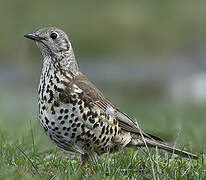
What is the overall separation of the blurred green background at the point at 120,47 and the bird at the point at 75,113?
6.48 metres

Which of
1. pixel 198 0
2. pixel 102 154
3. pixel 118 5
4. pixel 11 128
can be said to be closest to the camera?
pixel 102 154

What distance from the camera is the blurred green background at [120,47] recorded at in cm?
1595

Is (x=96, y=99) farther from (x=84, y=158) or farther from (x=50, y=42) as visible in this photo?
(x=50, y=42)

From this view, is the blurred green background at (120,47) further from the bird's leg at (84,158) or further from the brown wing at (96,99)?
the bird's leg at (84,158)

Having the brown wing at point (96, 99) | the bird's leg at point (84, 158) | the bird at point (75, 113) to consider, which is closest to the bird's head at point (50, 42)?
the bird at point (75, 113)

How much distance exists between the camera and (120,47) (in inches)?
870

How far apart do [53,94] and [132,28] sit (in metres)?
17.5

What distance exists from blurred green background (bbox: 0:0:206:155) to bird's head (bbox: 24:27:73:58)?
650cm

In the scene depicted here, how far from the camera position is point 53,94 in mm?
5246

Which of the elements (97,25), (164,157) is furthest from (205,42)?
(164,157)

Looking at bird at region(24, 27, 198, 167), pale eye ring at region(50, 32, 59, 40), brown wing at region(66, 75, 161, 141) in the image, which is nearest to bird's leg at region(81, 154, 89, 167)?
bird at region(24, 27, 198, 167)

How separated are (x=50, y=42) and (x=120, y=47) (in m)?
16.5

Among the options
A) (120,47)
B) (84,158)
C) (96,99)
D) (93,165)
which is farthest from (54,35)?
(120,47)

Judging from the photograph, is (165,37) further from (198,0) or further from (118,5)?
(198,0)
